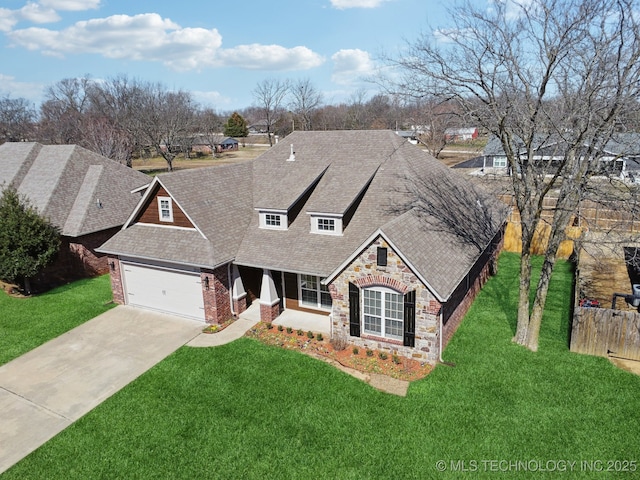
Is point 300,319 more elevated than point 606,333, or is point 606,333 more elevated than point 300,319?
point 606,333

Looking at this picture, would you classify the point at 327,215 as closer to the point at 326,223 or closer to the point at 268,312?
the point at 326,223

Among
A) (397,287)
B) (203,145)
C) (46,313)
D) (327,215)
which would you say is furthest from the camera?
(203,145)

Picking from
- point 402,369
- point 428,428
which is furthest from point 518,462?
point 402,369

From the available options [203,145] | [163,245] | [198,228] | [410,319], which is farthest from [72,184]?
[203,145]

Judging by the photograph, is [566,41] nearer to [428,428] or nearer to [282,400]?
[428,428]

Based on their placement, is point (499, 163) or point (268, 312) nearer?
point (268, 312)
